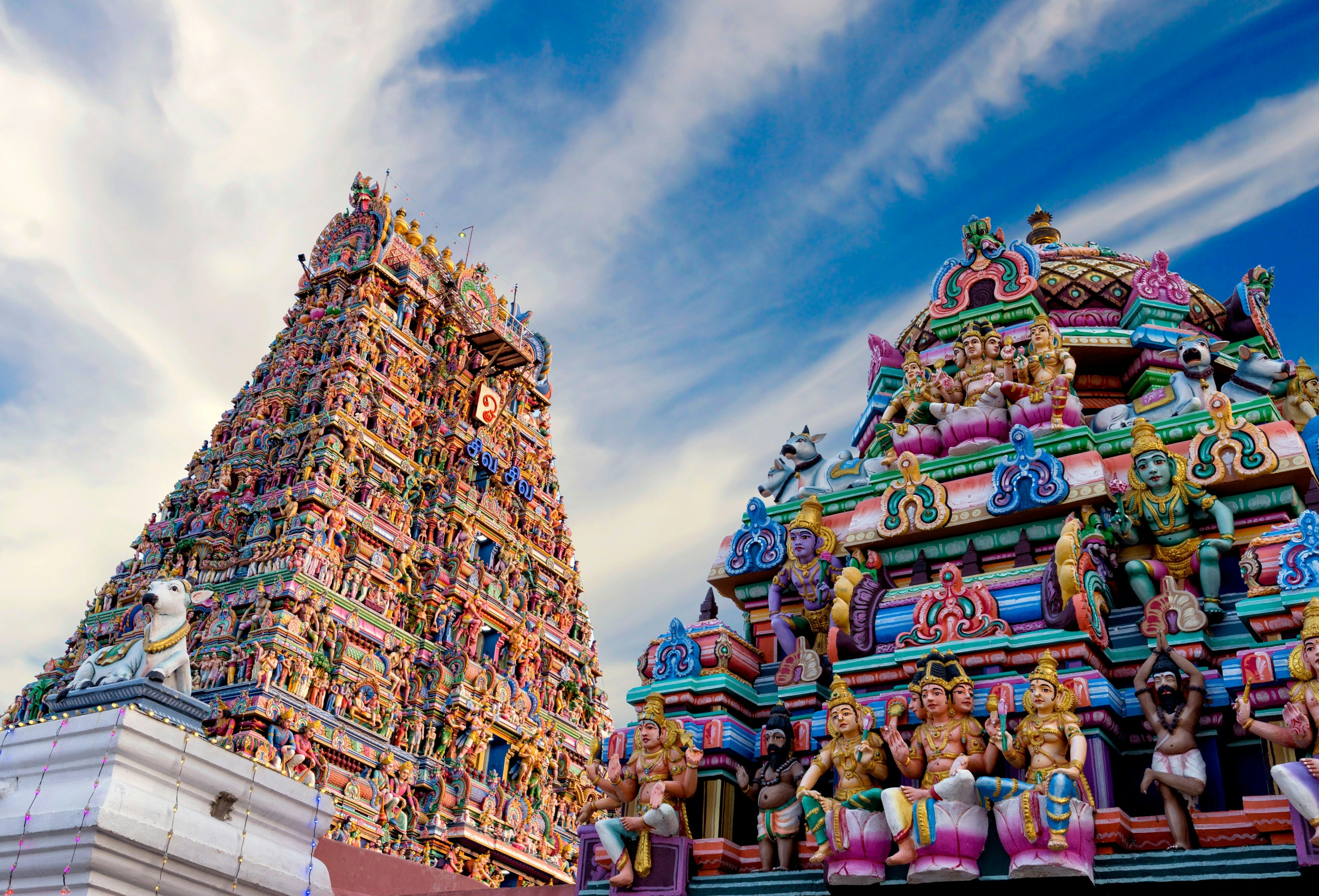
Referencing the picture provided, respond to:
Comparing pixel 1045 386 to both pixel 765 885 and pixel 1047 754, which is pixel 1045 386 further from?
pixel 765 885

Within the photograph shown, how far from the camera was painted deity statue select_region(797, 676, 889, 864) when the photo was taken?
1162cm

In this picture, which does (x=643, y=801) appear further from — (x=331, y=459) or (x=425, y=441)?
(x=425, y=441)

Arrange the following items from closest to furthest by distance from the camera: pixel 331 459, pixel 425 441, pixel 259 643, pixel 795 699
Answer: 1. pixel 795 699
2. pixel 259 643
3. pixel 331 459
4. pixel 425 441

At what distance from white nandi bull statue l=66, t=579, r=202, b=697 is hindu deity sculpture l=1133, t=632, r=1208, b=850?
1028 centimetres

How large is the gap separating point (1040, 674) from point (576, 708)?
2753 cm

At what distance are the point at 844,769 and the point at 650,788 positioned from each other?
241 centimetres

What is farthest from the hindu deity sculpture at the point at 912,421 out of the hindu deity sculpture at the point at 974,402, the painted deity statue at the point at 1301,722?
the painted deity statue at the point at 1301,722

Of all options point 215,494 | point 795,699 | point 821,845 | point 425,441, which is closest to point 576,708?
point 425,441

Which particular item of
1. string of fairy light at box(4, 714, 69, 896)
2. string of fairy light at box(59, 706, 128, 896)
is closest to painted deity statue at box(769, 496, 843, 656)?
string of fairy light at box(59, 706, 128, 896)

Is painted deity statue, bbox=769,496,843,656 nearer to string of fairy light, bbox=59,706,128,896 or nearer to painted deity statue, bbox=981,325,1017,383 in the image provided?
painted deity statue, bbox=981,325,1017,383

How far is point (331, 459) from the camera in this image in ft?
109

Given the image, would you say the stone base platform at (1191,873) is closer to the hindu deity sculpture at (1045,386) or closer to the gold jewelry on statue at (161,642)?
the hindu deity sculpture at (1045,386)

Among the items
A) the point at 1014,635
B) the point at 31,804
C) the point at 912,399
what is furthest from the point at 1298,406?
the point at 31,804

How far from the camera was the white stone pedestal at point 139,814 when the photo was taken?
11539 millimetres
